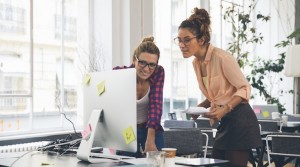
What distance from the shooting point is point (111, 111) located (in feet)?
6.85

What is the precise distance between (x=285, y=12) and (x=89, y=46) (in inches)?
216

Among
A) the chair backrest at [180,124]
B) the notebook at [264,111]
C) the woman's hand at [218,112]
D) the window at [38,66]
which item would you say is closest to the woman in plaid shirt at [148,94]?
the woman's hand at [218,112]

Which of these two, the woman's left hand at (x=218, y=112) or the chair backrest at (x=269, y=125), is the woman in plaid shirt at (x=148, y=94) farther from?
the chair backrest at (x=269, y=125)

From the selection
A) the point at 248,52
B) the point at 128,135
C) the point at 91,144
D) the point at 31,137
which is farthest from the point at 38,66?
the point at 248,52

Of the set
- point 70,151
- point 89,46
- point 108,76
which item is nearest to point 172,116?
point 89,46

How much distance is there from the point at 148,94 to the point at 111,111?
41 centimetres

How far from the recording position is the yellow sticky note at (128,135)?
199cm

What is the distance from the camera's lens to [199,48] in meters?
2.46

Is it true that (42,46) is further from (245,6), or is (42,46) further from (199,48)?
(245,6)

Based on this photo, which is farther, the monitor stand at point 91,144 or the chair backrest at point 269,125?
the chair backrest at point 269,125

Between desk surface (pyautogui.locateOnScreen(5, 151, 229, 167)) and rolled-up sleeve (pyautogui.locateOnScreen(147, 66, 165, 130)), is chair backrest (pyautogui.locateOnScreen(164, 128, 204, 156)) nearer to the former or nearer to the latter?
rolled-up sleeve (pyautogui.locateOnScreen(147, 66, 165, 130))

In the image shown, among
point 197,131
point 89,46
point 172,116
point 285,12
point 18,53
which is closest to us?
point 197,131

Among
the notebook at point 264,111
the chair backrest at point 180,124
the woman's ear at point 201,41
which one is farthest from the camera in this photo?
the notebook at point 264,111

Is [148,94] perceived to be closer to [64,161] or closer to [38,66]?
[64,161]
